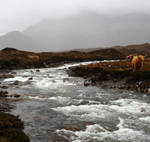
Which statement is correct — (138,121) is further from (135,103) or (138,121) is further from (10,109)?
(10,109)

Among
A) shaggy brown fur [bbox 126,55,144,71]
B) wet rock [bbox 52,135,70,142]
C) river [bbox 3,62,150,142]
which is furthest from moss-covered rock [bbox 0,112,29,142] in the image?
shaggy brown fur [bbox 126,55,144,71]

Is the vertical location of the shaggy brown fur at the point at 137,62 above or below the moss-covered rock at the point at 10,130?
above

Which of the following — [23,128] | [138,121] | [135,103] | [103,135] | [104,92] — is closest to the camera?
[103,135]

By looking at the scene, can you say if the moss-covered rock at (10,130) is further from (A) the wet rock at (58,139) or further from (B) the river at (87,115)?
(A) the wet rock at (58,139)

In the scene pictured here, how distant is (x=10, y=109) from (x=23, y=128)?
234 inches

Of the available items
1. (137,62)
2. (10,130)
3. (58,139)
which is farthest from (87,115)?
(137,62)

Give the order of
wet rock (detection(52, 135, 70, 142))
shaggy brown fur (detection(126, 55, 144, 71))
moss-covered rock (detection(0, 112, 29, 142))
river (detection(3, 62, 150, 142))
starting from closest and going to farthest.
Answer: moss-covered rock (detection(0, 112, 29, 142)), wet rock (detection(52, 135, 70, 142)), river (detection(3, 62, 150, 142)), shaggy brown fur (detection(126, 55, 144, 71))

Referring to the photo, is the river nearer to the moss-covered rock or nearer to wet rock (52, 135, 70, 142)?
wet rock (52, 135, 70, 142)

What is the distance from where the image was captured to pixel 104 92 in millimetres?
28562

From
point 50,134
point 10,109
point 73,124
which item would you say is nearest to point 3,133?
point 50,134

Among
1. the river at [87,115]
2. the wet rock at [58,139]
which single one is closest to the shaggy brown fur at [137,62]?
the river at [87,115]

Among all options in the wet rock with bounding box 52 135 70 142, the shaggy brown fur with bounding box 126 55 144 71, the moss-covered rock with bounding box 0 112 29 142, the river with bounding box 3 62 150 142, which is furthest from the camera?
the shaggy brown fur with bounding box 126 55 144 71

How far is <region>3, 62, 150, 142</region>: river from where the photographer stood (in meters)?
14.2

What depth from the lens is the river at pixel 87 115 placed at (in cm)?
1417
